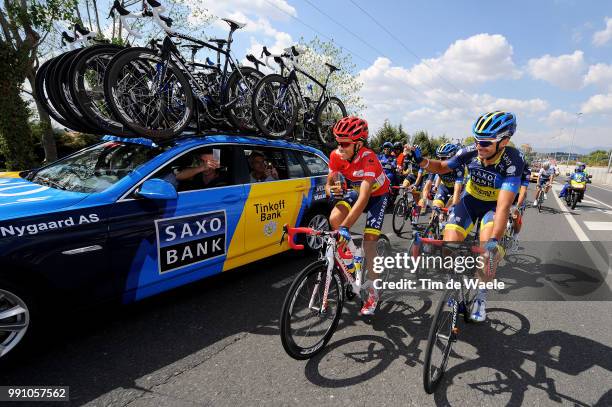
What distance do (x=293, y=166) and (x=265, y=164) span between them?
1.72 ft

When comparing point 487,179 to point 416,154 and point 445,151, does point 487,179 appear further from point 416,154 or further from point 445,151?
point 445,151

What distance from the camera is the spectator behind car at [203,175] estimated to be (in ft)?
11.2

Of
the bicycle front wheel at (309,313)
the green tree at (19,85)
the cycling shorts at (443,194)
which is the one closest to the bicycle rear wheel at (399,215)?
the cycling shorts at (443,194)

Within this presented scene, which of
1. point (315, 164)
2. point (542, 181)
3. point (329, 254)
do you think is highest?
point (315, 164)

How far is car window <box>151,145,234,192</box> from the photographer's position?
3.31 metres

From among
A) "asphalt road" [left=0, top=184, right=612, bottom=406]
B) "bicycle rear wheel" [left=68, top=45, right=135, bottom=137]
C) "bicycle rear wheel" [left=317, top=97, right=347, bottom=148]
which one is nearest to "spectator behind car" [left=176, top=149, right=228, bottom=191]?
"bicycle rear wheel" [left=68, top=45, right=135, bottom=137]

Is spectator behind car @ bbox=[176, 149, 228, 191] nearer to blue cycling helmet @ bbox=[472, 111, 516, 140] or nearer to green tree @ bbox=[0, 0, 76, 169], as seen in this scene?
blue cycling helmet @ bbox=[472, 111, 516, 140]

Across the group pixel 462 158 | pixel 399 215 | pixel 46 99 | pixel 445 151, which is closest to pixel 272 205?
pixel 462 158

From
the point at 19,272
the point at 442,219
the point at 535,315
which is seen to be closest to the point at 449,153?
the point at 442,219

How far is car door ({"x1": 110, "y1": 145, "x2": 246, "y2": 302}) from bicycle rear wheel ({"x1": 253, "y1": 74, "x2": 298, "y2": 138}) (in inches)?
37.6

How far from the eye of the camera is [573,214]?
448 inches

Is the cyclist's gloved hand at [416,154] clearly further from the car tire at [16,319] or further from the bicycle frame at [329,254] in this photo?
the car tire at [16,319]

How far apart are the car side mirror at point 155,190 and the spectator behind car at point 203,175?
49 centimetres

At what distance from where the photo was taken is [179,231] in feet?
10.3
